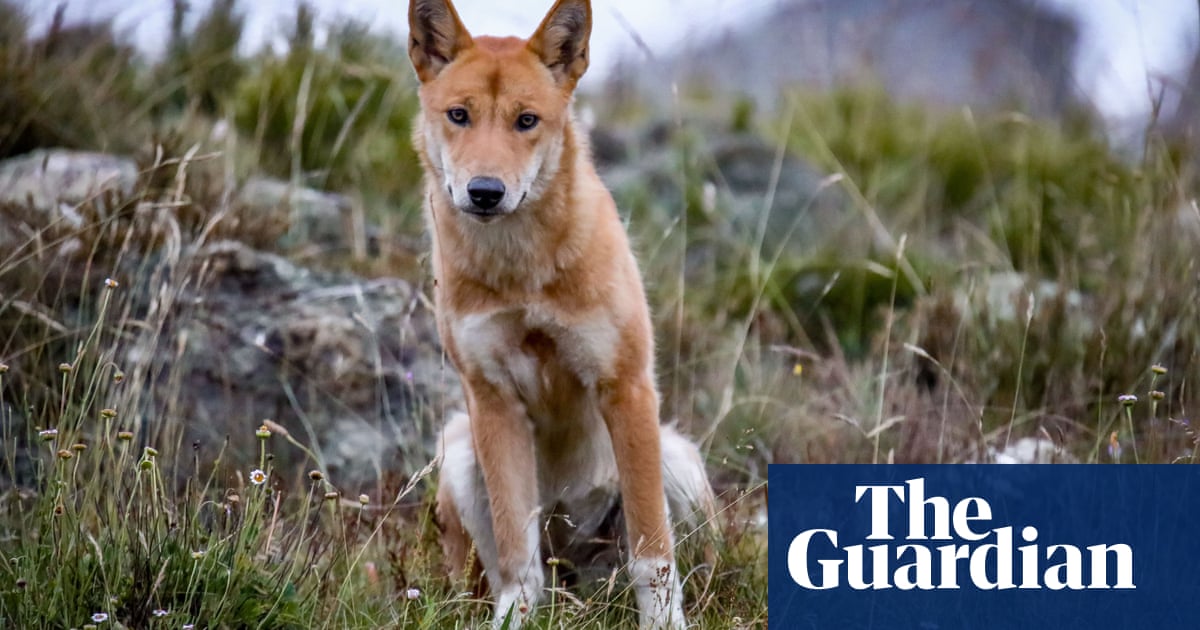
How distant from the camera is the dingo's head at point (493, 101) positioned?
386 cm

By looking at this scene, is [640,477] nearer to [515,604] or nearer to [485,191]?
[515,604]

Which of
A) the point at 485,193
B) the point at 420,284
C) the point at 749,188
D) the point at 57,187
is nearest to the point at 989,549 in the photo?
the point at 485,193

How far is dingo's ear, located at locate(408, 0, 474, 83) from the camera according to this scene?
162 inches

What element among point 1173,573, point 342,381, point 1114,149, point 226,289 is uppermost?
point 1114,149

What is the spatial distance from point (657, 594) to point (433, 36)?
201 cm

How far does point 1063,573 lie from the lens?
4074 mm

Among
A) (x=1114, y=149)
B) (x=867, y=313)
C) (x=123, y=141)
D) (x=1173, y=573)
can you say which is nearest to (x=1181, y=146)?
(x=1114, y=149)

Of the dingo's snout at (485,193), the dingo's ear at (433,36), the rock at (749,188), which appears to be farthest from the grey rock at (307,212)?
the dingo's snout at (485,193)

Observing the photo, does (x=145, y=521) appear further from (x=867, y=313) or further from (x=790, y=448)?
(x=867, y=313)

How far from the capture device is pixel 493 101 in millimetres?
3975

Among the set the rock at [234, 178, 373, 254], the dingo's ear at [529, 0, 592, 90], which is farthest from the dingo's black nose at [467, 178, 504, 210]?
the rock at [234, 178, 373, 254]

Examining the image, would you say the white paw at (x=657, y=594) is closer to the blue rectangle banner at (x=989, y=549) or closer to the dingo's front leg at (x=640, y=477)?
the dingo's front leg at (x=640, y=477)

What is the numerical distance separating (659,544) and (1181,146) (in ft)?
18.6

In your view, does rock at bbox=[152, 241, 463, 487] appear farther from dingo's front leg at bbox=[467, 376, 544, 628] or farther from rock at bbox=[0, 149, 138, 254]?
dingo's front leg at bbox=[467, 376, 544, 628]
